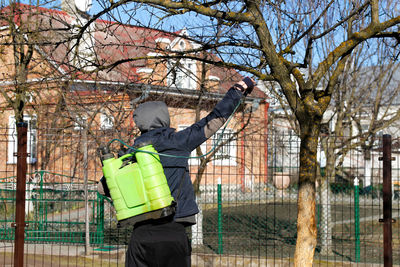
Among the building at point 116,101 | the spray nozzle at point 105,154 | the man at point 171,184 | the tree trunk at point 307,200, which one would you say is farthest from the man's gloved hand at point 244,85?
the building at point 116,101

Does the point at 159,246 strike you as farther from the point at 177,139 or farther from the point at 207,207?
the point at 207,207

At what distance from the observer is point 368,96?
1390 centimetres

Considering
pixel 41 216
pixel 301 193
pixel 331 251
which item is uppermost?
pixel 301 193

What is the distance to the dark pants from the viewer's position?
3317 mm

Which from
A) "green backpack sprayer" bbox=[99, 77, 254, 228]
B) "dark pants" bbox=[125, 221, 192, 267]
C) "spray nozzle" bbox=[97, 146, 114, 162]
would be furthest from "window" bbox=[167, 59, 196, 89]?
"dark pants" bbox=[125, 221, 192, 267]

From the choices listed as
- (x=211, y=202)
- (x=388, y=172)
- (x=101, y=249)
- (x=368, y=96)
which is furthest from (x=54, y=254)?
(x=368, y=96)

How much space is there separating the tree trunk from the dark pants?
2.01m

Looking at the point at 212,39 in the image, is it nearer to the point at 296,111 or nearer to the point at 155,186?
the point at 296,111

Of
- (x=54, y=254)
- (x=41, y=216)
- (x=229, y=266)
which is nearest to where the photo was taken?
(x=229, y=266)

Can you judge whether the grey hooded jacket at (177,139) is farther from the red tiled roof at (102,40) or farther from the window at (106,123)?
the window at (106,123)

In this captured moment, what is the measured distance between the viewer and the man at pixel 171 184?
3338mm

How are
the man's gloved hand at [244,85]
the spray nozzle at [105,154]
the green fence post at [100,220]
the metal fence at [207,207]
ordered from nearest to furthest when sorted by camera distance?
the spray nozzle at [105,154] → the man's gloved hand at [244,85] → the metal fence at [207,207] → the green fence post at [100,220]

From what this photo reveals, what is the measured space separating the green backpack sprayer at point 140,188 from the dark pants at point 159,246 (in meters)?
0.14

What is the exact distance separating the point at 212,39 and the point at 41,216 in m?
5.87
